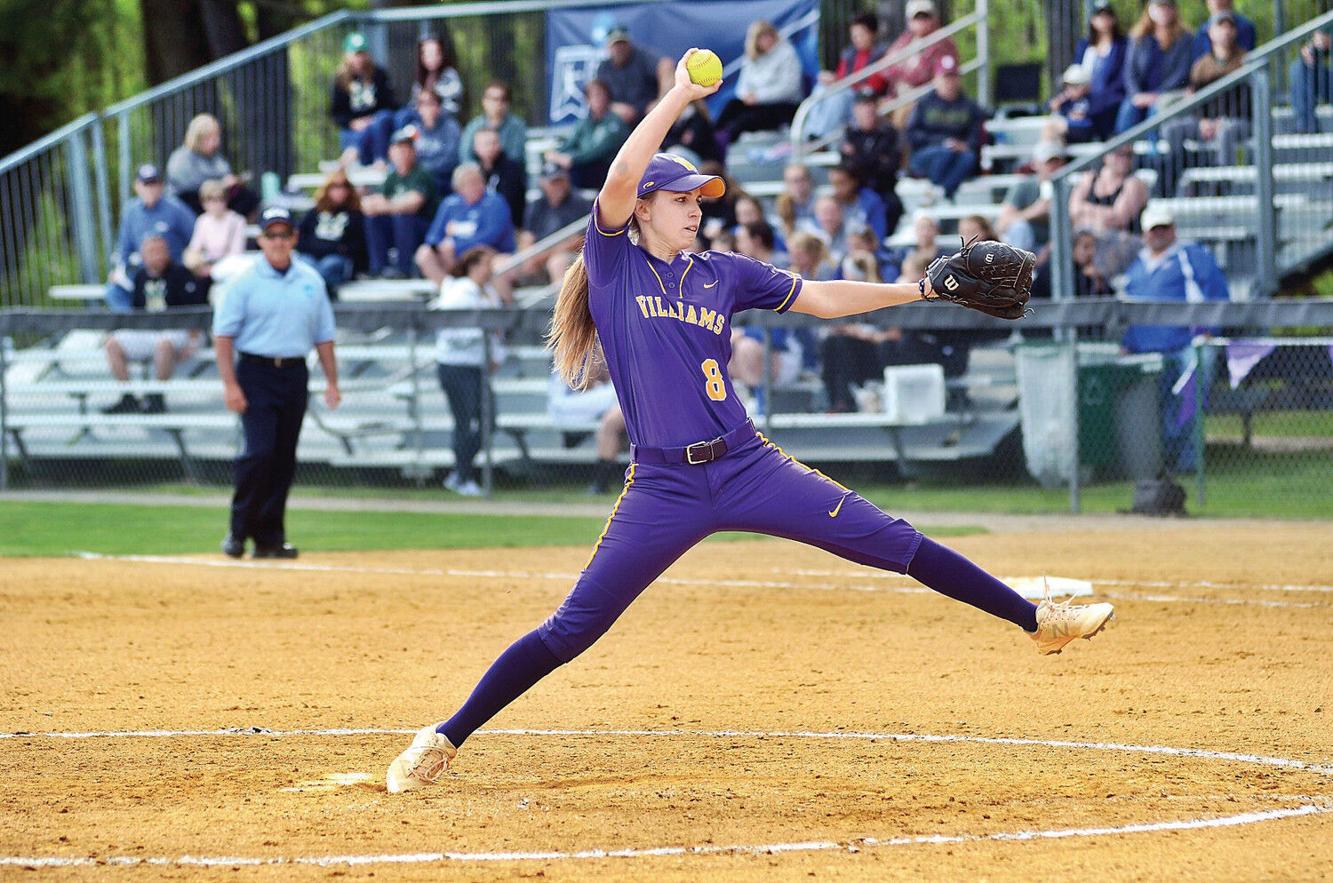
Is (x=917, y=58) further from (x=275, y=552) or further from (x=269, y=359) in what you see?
(x=275, y=552)

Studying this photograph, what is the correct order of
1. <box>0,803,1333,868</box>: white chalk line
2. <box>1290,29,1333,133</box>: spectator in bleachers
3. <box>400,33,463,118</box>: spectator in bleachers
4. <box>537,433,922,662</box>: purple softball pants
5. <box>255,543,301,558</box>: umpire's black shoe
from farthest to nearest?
<box>400,33,463,118</box>: spectator in bleachers, <box>1290,29,1333,133</box>: spectator in bleachers, <box>255,543,301,558</box>: umpire's black shoe, <box>537,433,922,662</box>: purple softball pants, <box>0,803,1333,868</box>: white chalk line

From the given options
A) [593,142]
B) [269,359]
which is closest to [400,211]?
[593,142]

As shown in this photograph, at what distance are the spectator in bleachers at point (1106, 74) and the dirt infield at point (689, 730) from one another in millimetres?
7713

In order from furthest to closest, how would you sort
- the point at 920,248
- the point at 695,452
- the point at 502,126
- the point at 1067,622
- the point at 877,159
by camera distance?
the point at 502,126, the point at 877,159, the point at 920,248, the point at 1067,622, the point at 695,452

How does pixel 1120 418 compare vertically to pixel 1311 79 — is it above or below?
below

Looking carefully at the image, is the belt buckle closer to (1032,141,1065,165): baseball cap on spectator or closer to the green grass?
the green grass

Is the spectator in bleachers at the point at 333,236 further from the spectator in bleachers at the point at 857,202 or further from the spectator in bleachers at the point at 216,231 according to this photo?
the spectator in bleachers at the point at 857,202

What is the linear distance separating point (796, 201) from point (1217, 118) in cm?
405

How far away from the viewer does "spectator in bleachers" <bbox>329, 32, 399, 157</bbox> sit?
21625 millimetres

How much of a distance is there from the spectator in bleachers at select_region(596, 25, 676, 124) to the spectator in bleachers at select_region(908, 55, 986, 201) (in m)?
2.89

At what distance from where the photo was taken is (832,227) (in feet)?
56.4

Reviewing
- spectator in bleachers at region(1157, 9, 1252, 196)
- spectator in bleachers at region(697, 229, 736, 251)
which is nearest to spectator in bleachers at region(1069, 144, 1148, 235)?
spectator in bleachers at region(1157, 9, 1252, 196)

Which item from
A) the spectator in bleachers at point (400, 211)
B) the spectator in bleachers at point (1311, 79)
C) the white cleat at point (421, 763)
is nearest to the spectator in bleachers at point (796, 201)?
the spectator in bleachers at point (400, 211)

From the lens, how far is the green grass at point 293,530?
13.6 m
